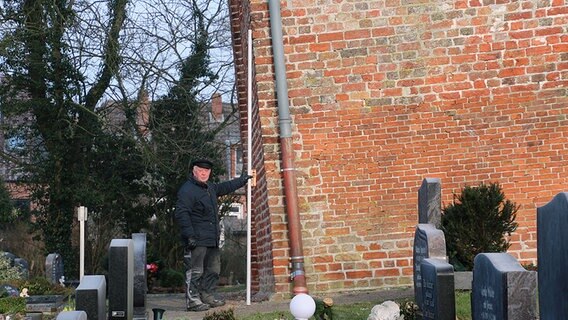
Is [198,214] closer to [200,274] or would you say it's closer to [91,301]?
[200,274]

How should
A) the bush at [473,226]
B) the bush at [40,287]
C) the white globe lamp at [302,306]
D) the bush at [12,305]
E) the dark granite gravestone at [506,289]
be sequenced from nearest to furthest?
the dark granite gravestone at [506,289] < the white globe lamp at [302,306] < the bush at [473,226] < the bush at [12,305] < the bush at [40,287]

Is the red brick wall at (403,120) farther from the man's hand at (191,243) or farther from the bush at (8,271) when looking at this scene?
the bush at (8,271)

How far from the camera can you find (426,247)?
26.9 ft

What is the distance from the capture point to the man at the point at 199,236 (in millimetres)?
11570

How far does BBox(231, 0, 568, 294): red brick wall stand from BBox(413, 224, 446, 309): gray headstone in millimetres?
2944

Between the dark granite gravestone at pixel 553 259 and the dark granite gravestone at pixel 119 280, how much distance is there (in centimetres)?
384

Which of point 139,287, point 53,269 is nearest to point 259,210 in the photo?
point 139,287

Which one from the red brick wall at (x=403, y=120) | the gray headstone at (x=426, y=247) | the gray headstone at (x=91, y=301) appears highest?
the red brick wall at (x=403, y=120)

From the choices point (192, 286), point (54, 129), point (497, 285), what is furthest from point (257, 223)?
point (54, 129)

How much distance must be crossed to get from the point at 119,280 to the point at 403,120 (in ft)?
16.3

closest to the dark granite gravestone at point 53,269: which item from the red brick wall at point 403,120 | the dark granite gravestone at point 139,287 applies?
the red brick wall at point 403,120

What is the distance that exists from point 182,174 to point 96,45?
5049 mm

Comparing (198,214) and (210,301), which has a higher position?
(198,214)

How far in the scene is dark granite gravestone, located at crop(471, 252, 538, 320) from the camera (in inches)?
214
